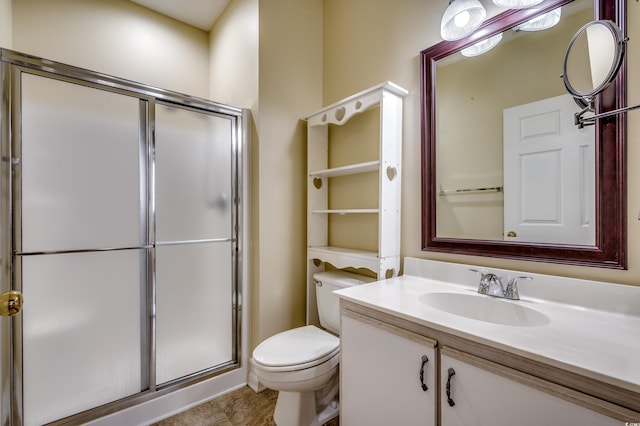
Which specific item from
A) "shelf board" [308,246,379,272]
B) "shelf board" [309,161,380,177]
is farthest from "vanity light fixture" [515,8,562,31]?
"shelf board" [308,246,379,272]

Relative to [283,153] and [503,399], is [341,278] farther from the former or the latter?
[503,399]

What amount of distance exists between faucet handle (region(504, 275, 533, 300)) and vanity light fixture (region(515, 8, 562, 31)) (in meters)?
1.04

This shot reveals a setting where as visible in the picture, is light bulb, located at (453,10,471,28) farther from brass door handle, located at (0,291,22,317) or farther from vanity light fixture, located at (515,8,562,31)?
brass door handle, located at (0,291,22,317)

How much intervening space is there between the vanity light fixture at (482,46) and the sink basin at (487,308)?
1164mm

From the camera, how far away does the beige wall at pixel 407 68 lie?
1.00 metres

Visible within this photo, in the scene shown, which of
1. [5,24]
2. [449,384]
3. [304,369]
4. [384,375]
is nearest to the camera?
[449,384]

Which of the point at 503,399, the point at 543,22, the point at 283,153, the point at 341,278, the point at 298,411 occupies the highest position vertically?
the point at 543,22

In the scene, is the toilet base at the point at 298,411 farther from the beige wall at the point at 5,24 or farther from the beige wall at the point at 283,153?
the beige wall at the point at 5,24

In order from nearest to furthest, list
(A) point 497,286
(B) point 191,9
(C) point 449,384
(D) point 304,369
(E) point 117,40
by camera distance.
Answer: (C) point 449,384
(A) point 497,286
(D) point 304,369
(E) point 117,40
(B) point 191,9

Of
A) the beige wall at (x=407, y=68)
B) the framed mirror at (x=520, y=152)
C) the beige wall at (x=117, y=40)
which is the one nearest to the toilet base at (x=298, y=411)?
the beige wall at (x=407, y=68)

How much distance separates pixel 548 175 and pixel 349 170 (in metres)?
1.01

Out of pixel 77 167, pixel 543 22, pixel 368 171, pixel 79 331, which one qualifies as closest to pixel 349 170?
pixel 368 171

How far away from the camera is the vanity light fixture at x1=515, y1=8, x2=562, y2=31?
115 cm

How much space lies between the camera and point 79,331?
1.43 meters
